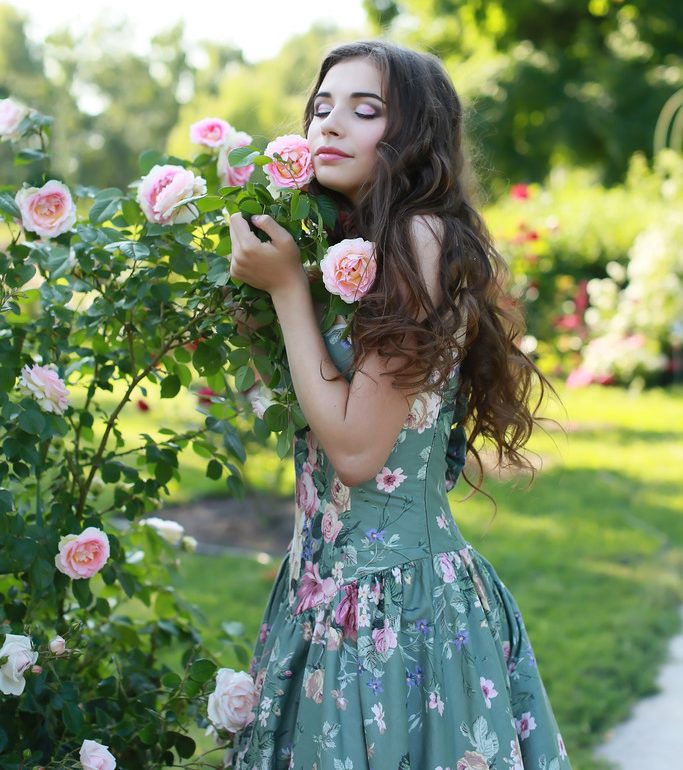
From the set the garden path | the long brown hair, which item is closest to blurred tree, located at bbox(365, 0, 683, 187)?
the garden path

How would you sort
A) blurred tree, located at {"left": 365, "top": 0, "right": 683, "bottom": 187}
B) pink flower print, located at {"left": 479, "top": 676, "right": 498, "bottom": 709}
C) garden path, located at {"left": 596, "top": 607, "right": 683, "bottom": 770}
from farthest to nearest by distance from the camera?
blurred tree, located at {"left": 365, "top": 0, "right": 683, "bottom": 187}
garden path, located at {"left": 596, "top": 607, "right": 683, "bottom": 770}
pink flower print, located at {"left": 479, "top": 676, "right": 498, "bottom": 709}

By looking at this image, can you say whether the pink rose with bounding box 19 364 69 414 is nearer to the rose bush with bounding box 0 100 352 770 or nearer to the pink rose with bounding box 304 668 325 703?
the rose bush with bounding box 0 100 352 770

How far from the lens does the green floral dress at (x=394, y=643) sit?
5.25 ft

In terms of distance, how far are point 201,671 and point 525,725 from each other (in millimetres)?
614

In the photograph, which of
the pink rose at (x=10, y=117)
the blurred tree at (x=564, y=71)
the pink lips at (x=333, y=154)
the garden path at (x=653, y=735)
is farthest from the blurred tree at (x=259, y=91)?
the pink lips at (x=333, y=154)

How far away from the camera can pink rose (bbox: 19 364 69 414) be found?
5.73 ft

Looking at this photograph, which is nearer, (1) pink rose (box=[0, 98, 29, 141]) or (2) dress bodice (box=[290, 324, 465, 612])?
(2) dress bodice (box=[290, 324, 465, 612])

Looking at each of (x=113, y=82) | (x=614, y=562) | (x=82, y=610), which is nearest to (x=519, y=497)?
(x=614, y=562)

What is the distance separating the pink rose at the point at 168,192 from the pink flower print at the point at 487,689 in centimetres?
92

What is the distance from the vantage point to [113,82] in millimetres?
41406

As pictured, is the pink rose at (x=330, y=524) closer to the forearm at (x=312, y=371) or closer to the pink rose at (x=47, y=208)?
the forearm at (x=312, y=371)

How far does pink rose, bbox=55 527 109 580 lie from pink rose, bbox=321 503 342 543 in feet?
1.34

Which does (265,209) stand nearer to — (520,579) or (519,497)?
(520,579)

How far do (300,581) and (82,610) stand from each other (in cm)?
57
